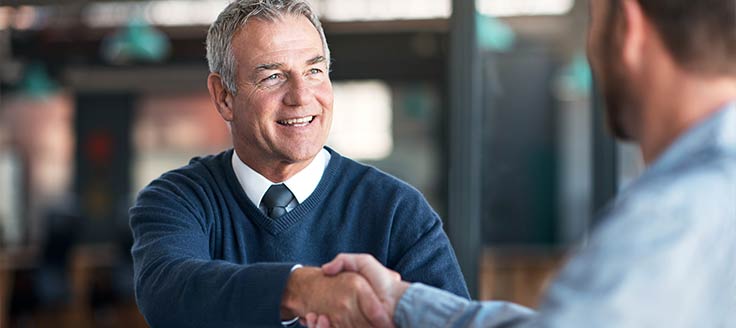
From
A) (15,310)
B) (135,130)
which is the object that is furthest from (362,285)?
(135,130)

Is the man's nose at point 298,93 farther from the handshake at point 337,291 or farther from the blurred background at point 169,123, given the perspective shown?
the blurred background at point 169,123

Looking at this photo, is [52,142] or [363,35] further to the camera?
[52,142]

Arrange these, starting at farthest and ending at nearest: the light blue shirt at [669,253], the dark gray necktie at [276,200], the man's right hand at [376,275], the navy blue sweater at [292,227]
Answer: the dark gray necktie at [276,200] < the navy blue sweater at [292,227] < the man's right hand at [376,275] < the light blue shirt at [669,253]

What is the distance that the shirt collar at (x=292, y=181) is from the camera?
75.3 inches

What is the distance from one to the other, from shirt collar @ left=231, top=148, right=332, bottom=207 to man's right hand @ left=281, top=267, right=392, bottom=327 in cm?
37

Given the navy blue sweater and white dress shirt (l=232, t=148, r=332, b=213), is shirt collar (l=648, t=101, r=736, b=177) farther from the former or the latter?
white dress shirt (l=232, t=148, r=332, b=213)

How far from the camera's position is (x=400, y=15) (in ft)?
28.6

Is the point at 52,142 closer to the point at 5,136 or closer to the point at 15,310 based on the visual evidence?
the point at 5,136

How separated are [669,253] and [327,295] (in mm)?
615

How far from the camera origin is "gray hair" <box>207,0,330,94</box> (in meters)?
1.85

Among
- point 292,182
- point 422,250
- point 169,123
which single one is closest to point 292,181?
point 292,182

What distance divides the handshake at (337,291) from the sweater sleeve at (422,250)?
0.81ft

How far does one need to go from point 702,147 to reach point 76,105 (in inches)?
401

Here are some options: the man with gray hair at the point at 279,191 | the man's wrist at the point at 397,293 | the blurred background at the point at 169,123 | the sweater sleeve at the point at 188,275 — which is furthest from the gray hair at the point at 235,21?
the blurred background at the point at 169,123
